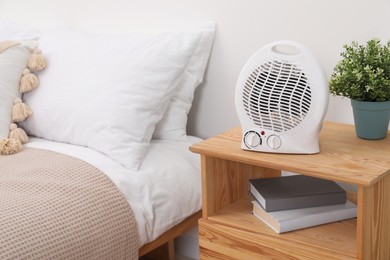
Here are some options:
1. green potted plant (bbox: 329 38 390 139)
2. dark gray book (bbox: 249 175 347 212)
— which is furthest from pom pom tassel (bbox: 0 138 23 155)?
green potted plant (bbox: 329 38 390 139)

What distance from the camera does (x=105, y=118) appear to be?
1713 mm

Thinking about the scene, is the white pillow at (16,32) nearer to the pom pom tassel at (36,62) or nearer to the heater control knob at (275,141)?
the pom pom tassel at (36,62)

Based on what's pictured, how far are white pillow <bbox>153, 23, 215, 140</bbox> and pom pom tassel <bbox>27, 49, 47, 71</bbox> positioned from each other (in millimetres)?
425

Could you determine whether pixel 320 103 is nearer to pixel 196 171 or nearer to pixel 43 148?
pixel 196 171

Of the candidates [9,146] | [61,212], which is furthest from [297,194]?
[9,146]

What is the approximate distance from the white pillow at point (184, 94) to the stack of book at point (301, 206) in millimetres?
457

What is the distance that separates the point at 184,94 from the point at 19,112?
1.69 feet

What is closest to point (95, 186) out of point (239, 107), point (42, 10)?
point (239, 107)

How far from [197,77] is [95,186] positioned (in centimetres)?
53

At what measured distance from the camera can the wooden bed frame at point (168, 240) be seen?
164 centimetres

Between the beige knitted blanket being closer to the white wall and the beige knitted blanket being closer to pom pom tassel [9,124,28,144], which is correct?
pom pom tassel [9,124,28,144]

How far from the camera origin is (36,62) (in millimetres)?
1909

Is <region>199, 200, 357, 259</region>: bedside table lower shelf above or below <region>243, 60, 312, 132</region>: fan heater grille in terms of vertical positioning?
below

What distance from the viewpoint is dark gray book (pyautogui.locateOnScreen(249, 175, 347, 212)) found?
143 cm
